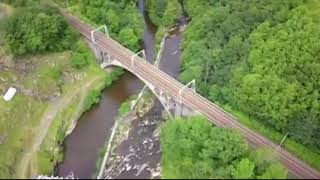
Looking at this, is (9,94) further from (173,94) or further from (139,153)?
(173,94)

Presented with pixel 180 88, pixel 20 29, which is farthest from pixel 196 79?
pixel 20 29

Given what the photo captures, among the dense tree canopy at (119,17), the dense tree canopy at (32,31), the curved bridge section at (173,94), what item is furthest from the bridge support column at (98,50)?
the dense tree canopy at (32,31)

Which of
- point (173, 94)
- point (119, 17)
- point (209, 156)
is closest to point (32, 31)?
point (119, 17)

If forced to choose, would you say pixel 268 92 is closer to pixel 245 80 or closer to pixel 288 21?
pixel 245 80

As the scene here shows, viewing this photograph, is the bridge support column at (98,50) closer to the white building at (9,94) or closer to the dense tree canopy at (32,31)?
the dense tree canopy at (32,31)

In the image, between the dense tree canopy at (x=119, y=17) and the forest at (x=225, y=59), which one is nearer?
the forest at (x=225, y=59)

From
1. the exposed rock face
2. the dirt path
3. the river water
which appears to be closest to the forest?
the dirt path

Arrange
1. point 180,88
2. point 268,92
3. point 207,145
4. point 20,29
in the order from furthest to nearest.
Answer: point 20,29, point 180,88, point 268,92, point 207,145
